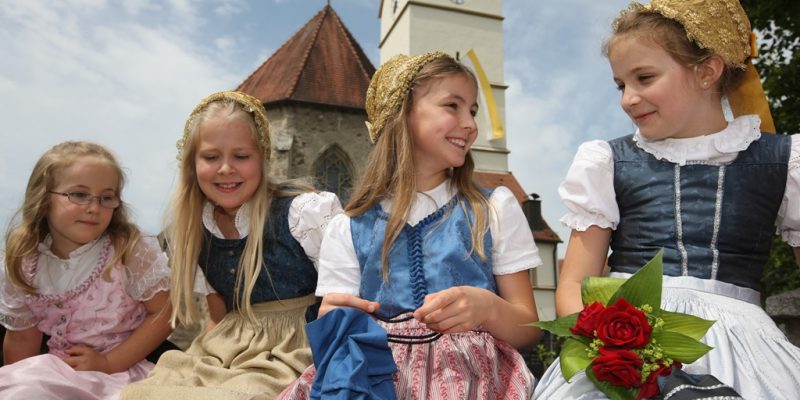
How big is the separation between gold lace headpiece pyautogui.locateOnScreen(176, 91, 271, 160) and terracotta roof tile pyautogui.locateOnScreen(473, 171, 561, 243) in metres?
19.8

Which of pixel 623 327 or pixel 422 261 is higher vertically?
pixel 422 261

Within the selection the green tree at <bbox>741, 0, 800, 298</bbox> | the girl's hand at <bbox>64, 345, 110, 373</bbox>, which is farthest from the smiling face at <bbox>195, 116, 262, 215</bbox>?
the green tree at <bbox>741, 0, 800, 298</bbox>

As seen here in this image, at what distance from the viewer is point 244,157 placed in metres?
2.79

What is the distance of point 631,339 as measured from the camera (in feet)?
5.13

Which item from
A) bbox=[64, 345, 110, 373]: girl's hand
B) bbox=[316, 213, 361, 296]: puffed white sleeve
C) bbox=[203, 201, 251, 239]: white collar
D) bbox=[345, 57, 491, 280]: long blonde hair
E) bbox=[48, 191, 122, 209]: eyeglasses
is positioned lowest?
bbox=[64, 345, 110, 373]: girl's hand

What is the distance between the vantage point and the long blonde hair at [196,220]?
106 inches

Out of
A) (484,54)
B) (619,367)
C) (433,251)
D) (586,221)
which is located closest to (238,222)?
(433,251)

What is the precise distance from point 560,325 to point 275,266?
140 cm

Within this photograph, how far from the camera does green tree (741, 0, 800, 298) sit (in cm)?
645

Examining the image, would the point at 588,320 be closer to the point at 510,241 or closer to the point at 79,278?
the point at 510,241

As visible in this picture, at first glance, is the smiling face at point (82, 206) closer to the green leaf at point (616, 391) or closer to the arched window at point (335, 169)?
the green leaf at point (616, 391)

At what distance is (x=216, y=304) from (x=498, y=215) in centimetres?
137

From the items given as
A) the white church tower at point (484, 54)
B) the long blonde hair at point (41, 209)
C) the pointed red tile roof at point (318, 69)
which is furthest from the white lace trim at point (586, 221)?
the white church tower at point (484, 54)

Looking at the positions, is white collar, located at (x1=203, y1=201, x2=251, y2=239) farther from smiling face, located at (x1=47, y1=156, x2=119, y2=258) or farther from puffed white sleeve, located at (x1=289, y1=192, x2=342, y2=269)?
smiling face, located at (x1=47, y1=156, x2=119, y2=258)
